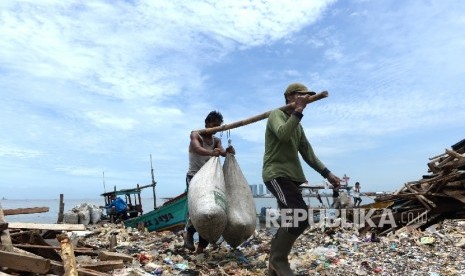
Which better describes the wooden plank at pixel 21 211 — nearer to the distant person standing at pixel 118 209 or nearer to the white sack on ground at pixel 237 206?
the white sack on ground at pixel 237 206

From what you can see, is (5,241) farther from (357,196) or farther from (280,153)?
(357,196)

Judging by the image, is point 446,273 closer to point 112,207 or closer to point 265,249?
point 265,249

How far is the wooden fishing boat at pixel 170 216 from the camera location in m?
12.4

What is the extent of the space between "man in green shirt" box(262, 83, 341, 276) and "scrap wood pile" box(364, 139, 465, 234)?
5.24 m

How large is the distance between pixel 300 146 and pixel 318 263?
175cm

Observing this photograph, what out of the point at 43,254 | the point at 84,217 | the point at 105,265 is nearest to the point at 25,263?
the point at 105,265

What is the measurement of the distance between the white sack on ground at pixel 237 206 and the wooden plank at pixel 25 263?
2055 millimetres

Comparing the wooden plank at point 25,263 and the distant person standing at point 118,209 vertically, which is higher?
the distant person standing at point 118,209

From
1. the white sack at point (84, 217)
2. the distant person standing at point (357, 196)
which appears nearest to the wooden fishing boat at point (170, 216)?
the white sack at point (84, 217)

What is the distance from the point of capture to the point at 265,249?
5.98 metres

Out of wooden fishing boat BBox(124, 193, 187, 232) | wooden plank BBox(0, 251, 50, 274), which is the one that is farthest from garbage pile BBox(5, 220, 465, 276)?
wooden fishing boat BBox(124, 193, 187, 232)

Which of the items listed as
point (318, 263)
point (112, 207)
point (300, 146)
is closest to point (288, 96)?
point (300, 146)

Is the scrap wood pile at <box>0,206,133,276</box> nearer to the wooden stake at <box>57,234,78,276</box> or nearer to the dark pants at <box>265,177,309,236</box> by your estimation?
the wooden stake at <box>57,234,78,276</box>

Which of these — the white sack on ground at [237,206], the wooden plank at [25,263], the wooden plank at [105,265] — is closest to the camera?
the wooden plank at [25,263]
